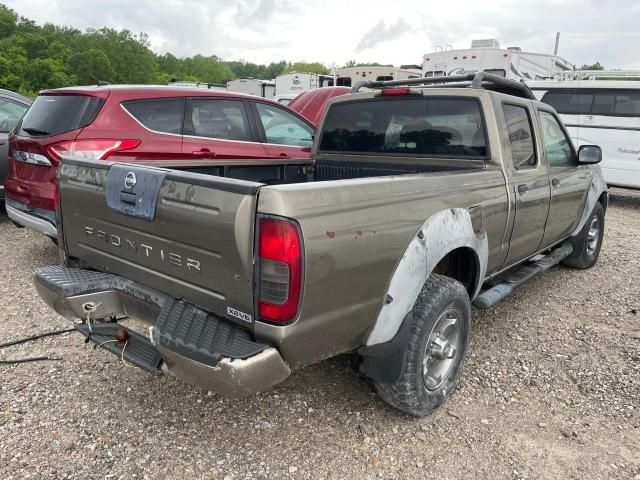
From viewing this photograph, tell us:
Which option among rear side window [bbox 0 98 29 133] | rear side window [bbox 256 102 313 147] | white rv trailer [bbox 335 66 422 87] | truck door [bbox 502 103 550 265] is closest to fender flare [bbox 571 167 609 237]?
truck door [bbox 502 103 550 265]

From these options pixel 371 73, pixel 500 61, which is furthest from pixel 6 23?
pixel 500 61

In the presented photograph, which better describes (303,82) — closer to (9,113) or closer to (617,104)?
(617,104)

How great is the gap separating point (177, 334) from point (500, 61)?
12.7 meters

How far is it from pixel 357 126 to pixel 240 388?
2638 millimetres

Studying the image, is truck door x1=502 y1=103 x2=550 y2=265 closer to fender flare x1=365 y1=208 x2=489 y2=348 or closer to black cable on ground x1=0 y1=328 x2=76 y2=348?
fender flare x1=365 y1=208 x2=489 y2=348

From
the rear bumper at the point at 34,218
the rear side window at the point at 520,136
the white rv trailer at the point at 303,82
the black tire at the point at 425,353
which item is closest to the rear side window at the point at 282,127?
the rear bumper at the point at 34,218

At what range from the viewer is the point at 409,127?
3.69 metres

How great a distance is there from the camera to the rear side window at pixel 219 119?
5254 millimetres

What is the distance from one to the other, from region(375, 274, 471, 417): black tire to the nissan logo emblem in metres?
1.45

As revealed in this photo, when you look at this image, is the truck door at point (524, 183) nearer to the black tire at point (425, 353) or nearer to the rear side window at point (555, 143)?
the rear side window at point (555, 143)

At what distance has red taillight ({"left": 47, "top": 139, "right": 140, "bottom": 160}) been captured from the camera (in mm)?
4418

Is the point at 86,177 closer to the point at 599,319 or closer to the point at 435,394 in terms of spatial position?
the point at 435,394

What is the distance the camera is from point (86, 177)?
2.62 m

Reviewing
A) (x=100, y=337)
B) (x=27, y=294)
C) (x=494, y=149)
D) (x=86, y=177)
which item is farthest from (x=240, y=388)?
(x=27, y=294)
